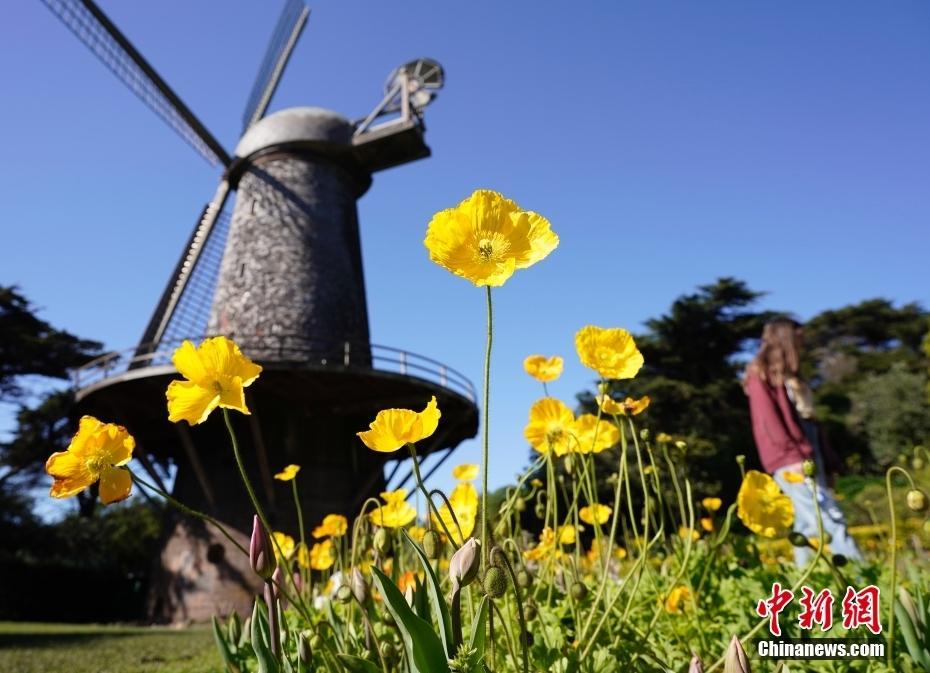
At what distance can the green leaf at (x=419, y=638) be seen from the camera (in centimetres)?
86

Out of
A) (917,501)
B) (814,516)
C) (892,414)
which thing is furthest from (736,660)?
(892,414)

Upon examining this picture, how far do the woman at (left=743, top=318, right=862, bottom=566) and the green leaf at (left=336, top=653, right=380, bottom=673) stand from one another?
9.45 ft

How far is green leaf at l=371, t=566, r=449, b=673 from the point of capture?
856mm

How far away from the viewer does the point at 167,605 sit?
9836mm

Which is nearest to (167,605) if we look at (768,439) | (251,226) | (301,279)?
(301,279)

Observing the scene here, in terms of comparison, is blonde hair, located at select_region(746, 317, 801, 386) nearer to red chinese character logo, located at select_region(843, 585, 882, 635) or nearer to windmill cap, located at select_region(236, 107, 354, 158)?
red chinese character logo, located at select_region(843, 585, 882, 635)

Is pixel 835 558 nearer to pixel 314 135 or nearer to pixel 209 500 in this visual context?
pixel 209 500

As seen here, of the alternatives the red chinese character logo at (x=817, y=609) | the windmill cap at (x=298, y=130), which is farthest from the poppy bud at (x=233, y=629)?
the windmill cap at (x=298, y=130)

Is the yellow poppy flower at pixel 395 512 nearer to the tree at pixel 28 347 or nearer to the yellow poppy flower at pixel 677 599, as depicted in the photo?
the yellow poppy flower at pixel 677 599

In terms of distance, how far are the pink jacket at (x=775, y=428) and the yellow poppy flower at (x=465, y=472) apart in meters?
2.21

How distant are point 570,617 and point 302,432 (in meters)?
8.82

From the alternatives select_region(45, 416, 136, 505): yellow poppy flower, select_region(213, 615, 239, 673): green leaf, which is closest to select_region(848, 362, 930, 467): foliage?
select_region(213, 615, 239, 673): green leaf

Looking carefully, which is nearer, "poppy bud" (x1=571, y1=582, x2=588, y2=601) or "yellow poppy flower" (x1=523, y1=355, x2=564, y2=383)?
"poppy bud" (x1=571, y1=582, x2=588, y2=601)

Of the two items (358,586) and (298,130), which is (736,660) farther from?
(298,130)
